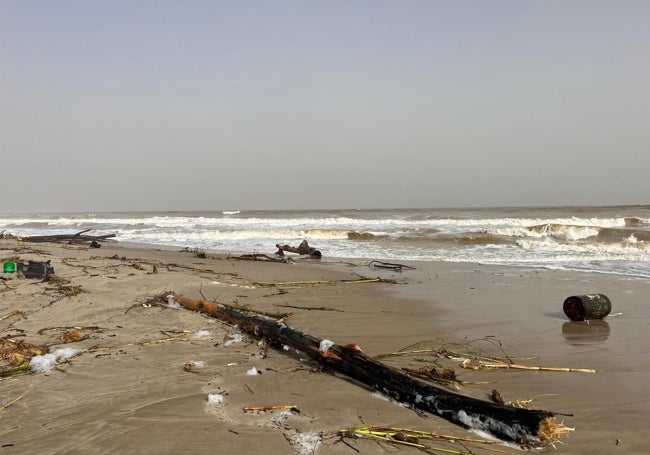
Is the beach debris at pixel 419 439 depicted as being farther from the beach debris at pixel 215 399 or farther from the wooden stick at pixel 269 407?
the beach debris at pixel 215 399

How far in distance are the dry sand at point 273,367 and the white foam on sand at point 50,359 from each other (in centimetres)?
10

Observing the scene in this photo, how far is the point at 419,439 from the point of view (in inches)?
101

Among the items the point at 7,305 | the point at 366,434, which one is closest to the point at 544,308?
the point at 366,434

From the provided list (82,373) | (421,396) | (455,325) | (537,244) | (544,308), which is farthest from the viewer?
(537,244)

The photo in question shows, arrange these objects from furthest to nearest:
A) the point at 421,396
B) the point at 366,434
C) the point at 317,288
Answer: the point at 317,288 → the point at 421,396 → the point at 366,434

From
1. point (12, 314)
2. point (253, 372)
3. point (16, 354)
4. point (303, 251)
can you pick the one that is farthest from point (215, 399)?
point (303, 251)

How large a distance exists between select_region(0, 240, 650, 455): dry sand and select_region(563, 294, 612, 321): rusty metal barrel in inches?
6.3

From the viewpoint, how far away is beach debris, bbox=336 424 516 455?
2457mm

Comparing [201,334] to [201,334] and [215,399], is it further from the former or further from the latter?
[215,399]

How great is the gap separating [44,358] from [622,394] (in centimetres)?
495

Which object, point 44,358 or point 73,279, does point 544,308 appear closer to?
point 44,358

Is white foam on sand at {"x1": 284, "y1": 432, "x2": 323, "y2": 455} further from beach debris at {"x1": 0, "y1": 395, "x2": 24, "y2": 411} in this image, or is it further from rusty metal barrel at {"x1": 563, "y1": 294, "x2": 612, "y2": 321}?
rusty metal barrel at {"x1": 563, "y1": 294, "x2": 612, "y2": 321}

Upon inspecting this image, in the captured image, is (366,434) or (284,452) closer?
(284,452)

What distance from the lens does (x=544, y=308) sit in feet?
21.3
